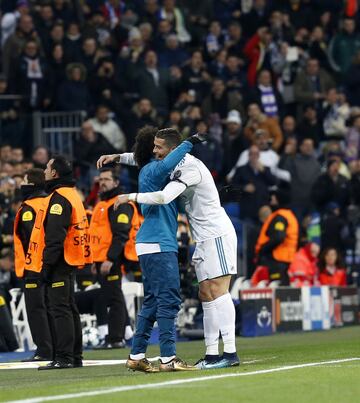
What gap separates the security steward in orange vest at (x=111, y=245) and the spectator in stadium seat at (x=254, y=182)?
277 inches

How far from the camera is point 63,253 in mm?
14227

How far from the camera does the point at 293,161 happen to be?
1034 inches

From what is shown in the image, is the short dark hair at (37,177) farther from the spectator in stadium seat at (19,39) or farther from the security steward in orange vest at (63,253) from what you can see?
the spectator in stadium seat at (19,39)

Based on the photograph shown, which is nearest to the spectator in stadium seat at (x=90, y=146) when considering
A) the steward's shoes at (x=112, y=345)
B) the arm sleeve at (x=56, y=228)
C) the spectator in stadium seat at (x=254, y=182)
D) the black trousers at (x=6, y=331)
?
the spectator in stadium seat at (x=254, y=182)

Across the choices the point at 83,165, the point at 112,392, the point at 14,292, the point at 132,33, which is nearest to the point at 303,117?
the point at 132,33

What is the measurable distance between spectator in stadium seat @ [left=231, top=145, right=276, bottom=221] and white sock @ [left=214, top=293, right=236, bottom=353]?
39.6 ft

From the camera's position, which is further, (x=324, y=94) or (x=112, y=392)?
(x=324, y=94)

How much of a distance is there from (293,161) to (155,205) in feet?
45.3

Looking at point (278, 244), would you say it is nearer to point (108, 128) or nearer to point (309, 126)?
point (108, 128)

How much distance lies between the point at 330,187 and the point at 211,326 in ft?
42.2

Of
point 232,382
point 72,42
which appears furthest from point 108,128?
point 232,382

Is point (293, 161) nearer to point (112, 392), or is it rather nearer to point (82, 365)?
point (82, 365)

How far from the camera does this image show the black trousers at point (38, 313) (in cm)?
1532

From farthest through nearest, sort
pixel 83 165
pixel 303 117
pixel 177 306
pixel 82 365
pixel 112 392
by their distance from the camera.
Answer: pixel 303 117 → pixel 83 165 → pixel 82 365 → pixel 177 306 → pixel 112 392
